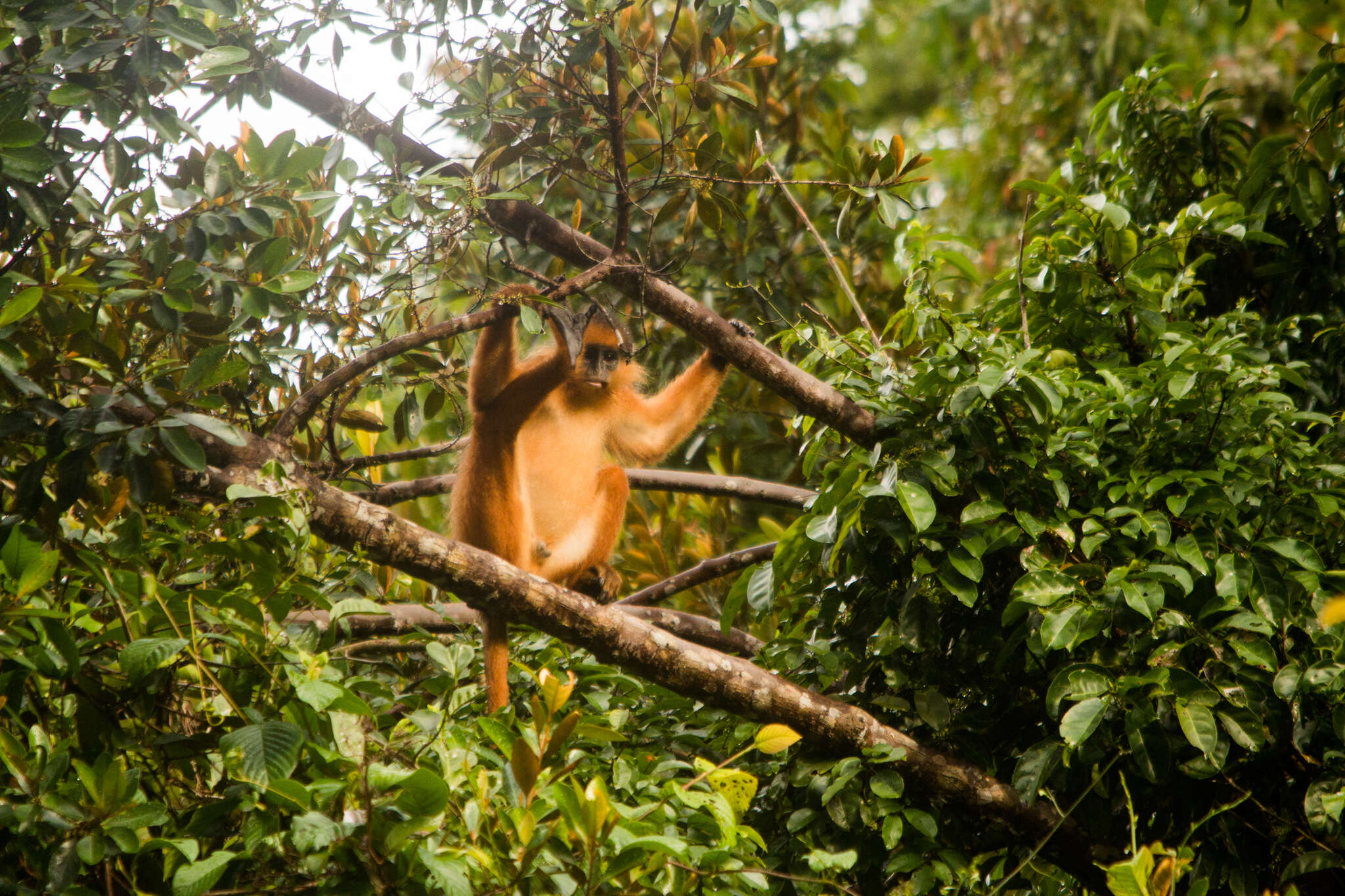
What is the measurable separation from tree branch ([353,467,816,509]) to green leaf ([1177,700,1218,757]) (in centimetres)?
186

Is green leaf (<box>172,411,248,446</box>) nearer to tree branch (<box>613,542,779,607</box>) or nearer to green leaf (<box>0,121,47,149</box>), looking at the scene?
green leaf (<box>0,121,47,149</box>)

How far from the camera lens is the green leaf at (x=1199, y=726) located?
2305 millimetres

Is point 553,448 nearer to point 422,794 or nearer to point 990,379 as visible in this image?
point 990,379

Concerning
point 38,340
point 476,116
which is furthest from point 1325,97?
point 38,340

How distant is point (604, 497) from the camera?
4.48 m

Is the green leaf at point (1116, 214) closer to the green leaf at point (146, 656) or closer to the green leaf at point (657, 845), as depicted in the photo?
the green leaf at point (657, 845)

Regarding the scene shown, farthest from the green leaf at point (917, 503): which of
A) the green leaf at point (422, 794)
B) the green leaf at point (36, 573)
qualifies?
the green leaf at point (36, 573)

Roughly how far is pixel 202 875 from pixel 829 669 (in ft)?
6.04

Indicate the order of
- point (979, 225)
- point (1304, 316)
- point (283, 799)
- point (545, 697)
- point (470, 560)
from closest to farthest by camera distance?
point (283, 799) → point (545, 697) → point (470, 560) → point (1304, 316) → point (979, 225)

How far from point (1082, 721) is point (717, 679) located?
100 centimetres

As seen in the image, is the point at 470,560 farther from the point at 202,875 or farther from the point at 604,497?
the point at 604,497

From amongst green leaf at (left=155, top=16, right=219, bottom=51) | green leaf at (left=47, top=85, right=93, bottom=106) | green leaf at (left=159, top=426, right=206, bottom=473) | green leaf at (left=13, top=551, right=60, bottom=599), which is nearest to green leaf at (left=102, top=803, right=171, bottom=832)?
green leaf at (left=13, top=551, right=60, bottom=599)

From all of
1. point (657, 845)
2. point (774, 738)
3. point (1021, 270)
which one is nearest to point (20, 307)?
point (657, 845)

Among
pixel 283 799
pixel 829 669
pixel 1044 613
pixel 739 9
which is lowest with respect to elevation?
pixel 829 669
